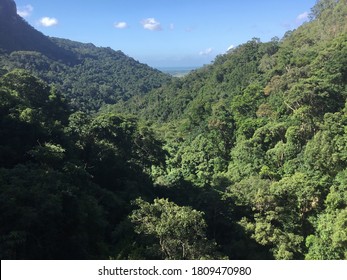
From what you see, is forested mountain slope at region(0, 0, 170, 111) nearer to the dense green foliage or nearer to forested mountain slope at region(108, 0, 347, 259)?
forested mountain slope at region(108, 0, 347, 259)

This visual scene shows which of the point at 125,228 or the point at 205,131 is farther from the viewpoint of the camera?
the point at 205,131

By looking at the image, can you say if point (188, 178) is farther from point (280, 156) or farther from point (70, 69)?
point (70, 69)

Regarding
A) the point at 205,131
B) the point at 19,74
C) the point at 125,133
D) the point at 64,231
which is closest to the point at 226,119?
the point at 205,131

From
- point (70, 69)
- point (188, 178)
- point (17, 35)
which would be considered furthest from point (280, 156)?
point (70, 69)

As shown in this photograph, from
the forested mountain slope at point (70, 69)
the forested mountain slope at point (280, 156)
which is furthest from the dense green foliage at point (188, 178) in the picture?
the forested mountain slope at point (70, 69)

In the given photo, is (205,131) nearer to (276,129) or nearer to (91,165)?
(276,129)
